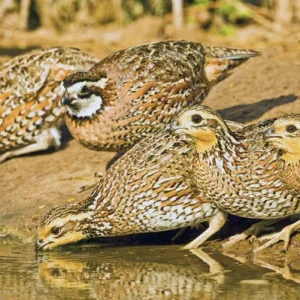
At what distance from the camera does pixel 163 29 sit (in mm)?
20312

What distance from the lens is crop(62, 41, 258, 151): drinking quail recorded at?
11.5 meters

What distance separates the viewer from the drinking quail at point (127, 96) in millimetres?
11469

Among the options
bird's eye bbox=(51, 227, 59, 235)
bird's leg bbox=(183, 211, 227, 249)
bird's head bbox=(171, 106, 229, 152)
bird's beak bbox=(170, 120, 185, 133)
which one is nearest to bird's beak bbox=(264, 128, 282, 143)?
bird's head bbox=(171, 106, 229, 152)

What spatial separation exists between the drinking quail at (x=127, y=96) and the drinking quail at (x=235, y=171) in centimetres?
188

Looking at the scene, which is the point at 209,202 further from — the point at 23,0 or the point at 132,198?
the point at 23,0

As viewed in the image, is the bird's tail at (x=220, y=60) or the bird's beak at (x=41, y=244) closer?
the bird's beak at (x=41, y=244)

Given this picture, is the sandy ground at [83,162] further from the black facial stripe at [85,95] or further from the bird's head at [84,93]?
the black facial stripe at [85,95]

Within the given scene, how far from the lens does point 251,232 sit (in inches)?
411

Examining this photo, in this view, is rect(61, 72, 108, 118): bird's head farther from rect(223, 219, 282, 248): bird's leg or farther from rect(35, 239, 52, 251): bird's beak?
rect(223, 219, 282, 248): bird's leg

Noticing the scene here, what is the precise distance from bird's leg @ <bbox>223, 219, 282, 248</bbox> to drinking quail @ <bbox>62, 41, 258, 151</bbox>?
1856 millimetres

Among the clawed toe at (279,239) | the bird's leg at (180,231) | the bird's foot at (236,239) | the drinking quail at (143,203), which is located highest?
the drinking quail at (143,203)

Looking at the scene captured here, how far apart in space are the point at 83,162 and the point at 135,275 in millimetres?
3914

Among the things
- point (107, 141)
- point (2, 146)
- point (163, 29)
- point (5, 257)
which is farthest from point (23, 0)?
point (5, 257)

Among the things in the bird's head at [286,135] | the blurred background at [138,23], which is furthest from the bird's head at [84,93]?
the blurred background at [138,23]
